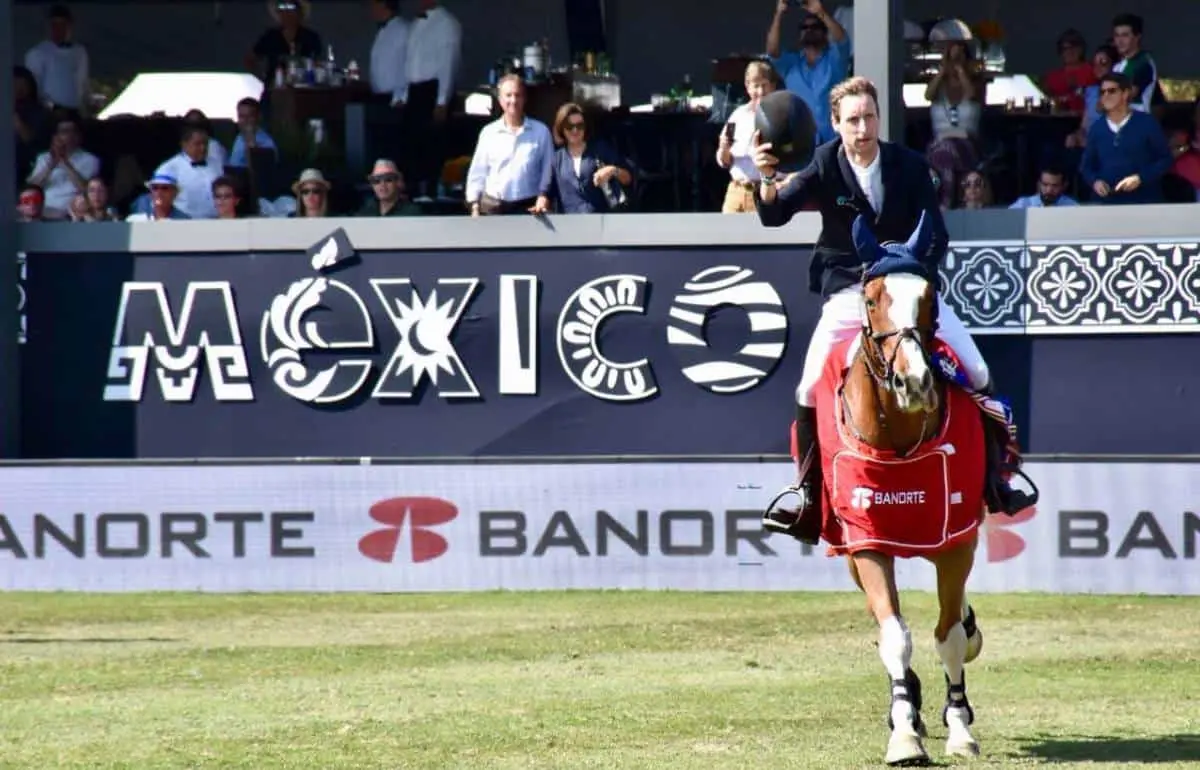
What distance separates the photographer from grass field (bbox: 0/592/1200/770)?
909 centimetres

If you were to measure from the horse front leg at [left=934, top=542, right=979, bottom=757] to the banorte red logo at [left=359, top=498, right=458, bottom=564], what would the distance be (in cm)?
641

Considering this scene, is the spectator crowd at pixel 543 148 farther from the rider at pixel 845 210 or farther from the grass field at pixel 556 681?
the rider at pixel 845 210

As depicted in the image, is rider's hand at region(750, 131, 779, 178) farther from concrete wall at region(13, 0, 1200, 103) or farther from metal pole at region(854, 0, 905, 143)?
concrete wall at region(13, 0, 1200, 103)

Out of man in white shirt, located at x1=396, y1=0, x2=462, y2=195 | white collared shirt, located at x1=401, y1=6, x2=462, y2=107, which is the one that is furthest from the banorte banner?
white collared shirt, located at x1=401, y1=6, x2=462, y2=107

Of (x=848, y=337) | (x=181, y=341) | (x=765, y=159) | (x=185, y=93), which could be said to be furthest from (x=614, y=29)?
(x=848, y=337)

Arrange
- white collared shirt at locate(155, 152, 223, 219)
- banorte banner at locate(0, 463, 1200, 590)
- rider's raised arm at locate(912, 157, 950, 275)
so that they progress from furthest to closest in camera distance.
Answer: white collared shirt at locate(155, 152, 223, 219), banorte banner at locate(0, 463, 1200, 590), rider's raised arm at locate(912, 157, 950, 275)

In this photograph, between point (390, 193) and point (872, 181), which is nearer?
point (872, 181)

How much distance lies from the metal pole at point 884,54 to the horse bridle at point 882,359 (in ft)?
27.1

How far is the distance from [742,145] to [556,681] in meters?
6.32

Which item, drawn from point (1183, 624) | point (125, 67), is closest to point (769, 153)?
point (1183, 624)

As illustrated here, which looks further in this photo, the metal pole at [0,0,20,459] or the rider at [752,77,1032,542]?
the metal pole at [0,0,20,459]

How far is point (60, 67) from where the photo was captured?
21.3 metres

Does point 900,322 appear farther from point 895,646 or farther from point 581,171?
point 581,171

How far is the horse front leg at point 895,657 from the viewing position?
856 centimetres
